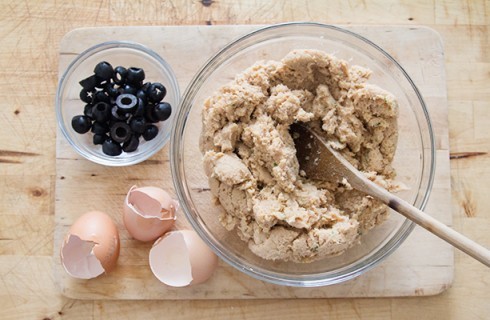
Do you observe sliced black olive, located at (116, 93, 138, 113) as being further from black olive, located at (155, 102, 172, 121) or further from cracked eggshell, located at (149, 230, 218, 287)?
cracked eggshell, located at (149, 230, 218, 287)

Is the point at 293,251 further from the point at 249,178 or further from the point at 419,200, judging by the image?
the point at 419,200

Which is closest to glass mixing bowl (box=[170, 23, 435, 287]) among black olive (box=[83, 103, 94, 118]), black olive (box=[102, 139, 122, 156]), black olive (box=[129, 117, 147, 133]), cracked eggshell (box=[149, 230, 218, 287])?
cracked eggshell (box=[149, 230, 218, 287])

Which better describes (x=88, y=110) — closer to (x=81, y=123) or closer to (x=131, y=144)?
(x=81, y=123)

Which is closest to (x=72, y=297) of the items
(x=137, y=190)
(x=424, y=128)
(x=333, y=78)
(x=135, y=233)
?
(x=135, y=233)

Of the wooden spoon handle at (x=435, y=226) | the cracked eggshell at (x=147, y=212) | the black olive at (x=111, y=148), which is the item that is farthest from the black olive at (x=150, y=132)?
the wooden spoon handle at (x=435, y=226)

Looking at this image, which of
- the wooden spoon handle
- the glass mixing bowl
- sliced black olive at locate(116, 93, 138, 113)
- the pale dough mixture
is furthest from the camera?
sliced black olive at locate(116, 93, 138, 113)

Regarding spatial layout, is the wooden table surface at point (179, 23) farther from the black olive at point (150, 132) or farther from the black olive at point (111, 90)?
the black olive at point (150, 132)

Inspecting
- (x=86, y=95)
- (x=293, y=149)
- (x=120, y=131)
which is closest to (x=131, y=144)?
(x=120, y=131)
